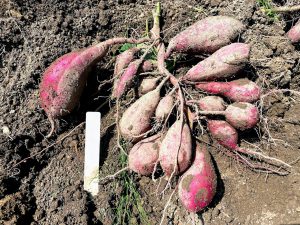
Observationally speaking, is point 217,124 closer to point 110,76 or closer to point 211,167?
point 211,167

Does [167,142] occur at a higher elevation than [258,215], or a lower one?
higher

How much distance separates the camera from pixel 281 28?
2.38m

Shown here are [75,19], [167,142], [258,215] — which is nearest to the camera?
[167,142]

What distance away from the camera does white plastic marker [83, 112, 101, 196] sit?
2332 millimetres

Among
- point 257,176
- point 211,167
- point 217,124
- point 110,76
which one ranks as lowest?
point 257,176

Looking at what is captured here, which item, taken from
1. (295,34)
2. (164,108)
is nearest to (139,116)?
(164,108)

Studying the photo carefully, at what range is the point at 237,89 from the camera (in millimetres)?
2186

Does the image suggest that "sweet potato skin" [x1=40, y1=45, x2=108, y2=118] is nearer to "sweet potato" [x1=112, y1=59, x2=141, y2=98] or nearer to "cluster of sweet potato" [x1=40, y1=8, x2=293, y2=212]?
"cluster of sweet potato" [x1=40, y1=8, x2=293, y2=212]

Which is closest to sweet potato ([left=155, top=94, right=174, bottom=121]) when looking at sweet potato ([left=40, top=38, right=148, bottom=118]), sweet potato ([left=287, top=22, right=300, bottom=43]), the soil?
the soil

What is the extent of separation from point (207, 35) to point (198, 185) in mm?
906

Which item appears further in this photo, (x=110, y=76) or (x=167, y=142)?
(x=110, y=76)

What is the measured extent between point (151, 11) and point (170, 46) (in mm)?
365

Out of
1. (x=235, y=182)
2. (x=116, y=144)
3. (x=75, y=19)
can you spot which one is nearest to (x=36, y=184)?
(x=116, y=144)

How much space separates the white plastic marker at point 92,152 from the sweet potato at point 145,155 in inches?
9.7
